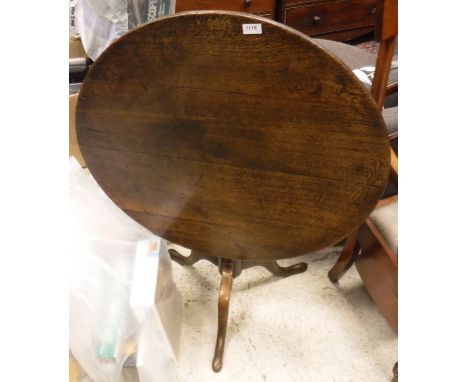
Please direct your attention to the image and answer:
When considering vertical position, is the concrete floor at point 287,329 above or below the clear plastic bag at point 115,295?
below

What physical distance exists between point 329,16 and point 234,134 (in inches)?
80.1

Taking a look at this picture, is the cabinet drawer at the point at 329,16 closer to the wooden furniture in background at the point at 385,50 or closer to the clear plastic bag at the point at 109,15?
the clear plastic bag at the point at 109,15

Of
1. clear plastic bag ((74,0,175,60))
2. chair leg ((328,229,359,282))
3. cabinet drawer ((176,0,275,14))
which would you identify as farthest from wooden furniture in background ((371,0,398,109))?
cabinet drawer ((176,0,275,14))

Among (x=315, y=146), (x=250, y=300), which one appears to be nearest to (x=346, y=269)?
(x=250, y=300)

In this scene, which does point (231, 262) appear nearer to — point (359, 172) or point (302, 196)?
point (302, 196)

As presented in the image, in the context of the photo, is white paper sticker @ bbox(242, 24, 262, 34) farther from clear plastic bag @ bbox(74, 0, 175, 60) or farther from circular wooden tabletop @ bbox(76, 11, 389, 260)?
clear plastic bag @ bbox(74, 0, 175, 60)

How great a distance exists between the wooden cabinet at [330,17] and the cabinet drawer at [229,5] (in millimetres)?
136

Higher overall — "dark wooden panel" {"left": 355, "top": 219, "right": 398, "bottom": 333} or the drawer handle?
the drawer handle

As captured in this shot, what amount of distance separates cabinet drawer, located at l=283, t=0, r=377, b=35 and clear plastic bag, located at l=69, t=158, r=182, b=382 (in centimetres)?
167

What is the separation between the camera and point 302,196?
0.96 metres

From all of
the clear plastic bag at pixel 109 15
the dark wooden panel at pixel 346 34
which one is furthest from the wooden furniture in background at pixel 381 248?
the dark wooden panel at pixel 346 34

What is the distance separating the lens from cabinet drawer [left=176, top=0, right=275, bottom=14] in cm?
202

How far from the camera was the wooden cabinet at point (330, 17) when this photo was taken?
8.11 feet

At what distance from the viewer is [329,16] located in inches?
103
